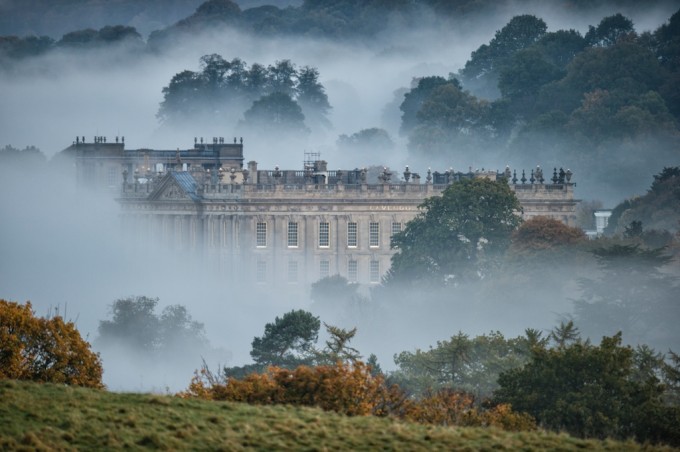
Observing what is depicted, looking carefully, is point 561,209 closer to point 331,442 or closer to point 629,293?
point 629,293

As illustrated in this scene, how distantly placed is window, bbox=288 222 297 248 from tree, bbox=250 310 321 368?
170ft

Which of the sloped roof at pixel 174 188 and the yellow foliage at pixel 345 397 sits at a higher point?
the sloped roof at pixel 174 188

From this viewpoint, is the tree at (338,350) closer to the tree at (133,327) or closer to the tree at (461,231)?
the tree at (133,327)

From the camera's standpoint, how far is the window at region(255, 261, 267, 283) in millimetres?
157250

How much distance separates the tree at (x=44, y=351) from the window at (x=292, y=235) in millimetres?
83500

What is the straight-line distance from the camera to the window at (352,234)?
157 meters

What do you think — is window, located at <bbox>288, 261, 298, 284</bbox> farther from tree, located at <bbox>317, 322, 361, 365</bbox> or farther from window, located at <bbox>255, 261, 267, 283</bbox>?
tree, located at <bbox>317, 322, 361, 365</bbox>

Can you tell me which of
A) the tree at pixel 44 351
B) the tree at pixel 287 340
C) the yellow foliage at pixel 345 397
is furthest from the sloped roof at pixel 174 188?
the yellow foliage at pixel 345 397

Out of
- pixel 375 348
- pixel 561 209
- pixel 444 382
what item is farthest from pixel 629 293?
pixel 561 209

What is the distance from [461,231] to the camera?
138 meters

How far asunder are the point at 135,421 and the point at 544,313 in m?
67.1

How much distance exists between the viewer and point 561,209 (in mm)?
153625

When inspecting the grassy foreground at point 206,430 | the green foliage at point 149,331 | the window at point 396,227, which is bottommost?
the green foliage at point 149,331

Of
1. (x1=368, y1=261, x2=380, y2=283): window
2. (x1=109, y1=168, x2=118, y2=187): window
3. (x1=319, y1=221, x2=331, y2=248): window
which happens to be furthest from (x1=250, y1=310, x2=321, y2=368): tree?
(x1=109, y1=168, x2=118, y2=187): window
